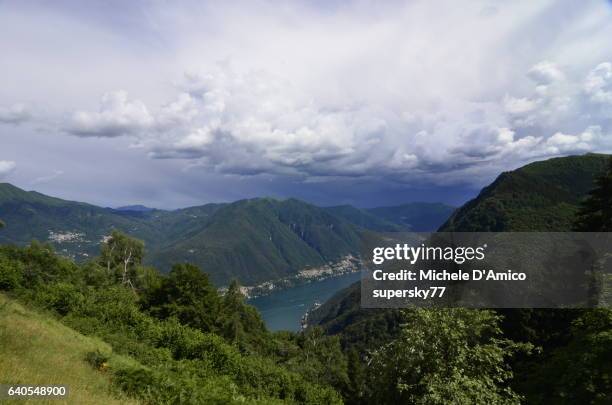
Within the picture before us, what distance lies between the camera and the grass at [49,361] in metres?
12.4

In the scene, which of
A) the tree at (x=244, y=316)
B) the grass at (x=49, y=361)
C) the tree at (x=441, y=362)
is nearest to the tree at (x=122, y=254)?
the tree at (x=244, y=316)

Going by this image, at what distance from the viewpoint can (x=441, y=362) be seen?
20.2m

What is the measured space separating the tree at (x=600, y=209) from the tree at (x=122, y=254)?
70.0 meters

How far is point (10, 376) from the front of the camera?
1199 centimetres

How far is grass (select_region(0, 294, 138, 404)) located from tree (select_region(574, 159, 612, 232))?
49175 millimetres

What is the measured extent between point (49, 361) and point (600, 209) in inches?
2059

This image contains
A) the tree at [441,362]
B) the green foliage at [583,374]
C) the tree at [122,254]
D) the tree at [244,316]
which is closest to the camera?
the green foliage at [583,374]

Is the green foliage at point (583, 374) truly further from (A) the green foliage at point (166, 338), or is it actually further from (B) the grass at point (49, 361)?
(B) the grass at point (49, 361)

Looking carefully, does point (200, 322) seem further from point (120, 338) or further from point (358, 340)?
point (358, 340)

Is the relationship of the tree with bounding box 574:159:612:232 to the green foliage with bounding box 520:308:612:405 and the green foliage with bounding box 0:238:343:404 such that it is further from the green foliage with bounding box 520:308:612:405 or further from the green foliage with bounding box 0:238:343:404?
the green foliage with bounding box 0:238:343:404

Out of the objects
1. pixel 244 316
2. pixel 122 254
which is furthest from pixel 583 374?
pixel 122 254

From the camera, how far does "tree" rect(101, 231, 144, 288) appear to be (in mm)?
72312

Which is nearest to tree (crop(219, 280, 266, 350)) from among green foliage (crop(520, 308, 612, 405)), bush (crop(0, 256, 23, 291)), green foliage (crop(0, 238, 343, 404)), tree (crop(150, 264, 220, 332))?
green foliage (crop(0, 238, 343, 404))

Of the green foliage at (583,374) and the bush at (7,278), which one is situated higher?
the bush at (7,278)
